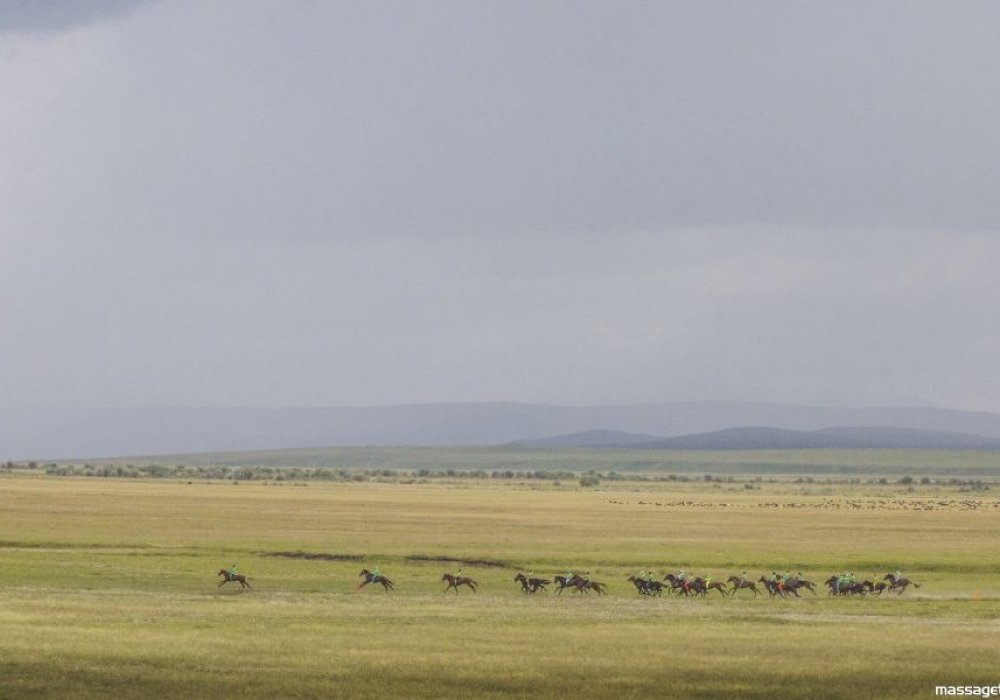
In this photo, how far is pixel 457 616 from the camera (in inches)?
1256

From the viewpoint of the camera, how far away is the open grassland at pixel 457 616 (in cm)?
2367

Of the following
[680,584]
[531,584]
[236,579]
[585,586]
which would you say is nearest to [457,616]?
[585,586]

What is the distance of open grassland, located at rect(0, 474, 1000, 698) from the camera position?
23672mm

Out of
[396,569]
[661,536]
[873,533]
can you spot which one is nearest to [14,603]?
[396,569]

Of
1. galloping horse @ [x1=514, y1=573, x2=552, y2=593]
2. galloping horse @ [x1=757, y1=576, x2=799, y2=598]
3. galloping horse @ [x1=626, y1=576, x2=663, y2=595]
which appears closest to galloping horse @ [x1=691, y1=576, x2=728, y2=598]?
galloping horse @ [x1=626, y1=576, x2=663, y2=595]

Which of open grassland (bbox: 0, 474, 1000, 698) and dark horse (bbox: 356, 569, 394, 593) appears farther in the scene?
dark horse (bbox: 356, 569, 394, 593)

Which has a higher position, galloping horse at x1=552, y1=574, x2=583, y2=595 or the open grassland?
galloping horse at x1=552, y1=574, x2=583, y2=595

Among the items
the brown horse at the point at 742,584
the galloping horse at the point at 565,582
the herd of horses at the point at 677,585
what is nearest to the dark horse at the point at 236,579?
the herd of horses at the point at 677,585

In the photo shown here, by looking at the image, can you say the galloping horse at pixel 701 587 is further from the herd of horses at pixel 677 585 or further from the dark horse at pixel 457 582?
the dark horse at pixel 457 582

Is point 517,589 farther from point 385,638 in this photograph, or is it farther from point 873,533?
point 873,533

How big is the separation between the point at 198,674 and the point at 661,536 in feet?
141

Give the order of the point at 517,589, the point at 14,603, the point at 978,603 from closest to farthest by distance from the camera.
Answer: the point at 14,603 → the point at 978,603 → the point at 517,589

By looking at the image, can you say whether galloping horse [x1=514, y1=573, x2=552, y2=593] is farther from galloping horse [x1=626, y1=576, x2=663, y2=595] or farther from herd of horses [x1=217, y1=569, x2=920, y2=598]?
galloping horse [x1=626, y1=576, x2=663, y2=595]

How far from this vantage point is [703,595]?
38969 mm
